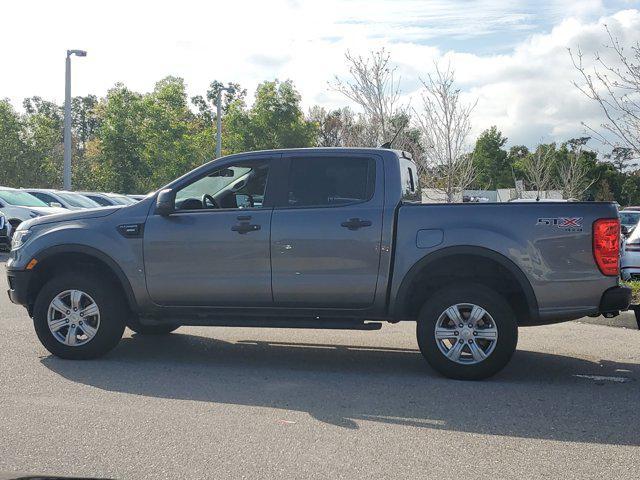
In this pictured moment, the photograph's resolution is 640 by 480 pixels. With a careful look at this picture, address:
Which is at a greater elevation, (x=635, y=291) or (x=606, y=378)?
(x=635, y=291)

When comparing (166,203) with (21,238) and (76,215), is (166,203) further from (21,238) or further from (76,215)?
(21,238)

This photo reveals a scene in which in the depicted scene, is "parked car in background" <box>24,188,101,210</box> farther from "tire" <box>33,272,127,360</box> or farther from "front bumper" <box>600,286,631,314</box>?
"front bumper" <box>600,286,631,314</box>

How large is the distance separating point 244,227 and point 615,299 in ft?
10.8

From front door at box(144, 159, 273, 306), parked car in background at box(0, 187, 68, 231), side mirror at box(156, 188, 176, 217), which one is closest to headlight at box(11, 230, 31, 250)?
front door at box(144, 159, 273, 306)

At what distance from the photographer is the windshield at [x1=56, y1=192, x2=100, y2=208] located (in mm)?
24328

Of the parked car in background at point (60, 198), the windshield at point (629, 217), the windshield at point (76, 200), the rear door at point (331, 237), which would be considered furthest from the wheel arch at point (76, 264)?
the windshield at point (629, 217)

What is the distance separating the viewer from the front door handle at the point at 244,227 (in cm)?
723

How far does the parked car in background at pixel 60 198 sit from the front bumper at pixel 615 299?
19.2 m

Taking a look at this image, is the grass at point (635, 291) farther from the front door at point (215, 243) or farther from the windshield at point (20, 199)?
the windshield at point (20, 199)

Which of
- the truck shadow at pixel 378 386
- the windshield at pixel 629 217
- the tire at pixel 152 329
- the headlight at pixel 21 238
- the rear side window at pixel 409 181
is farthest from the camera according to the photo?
the windshield at pixel 629 217

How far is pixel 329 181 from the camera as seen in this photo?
24.2ft

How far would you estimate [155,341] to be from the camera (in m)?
8.81

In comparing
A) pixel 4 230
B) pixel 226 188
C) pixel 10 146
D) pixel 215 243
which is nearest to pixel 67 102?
pixel 4 230

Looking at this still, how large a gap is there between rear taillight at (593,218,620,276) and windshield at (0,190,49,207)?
58.2ft
